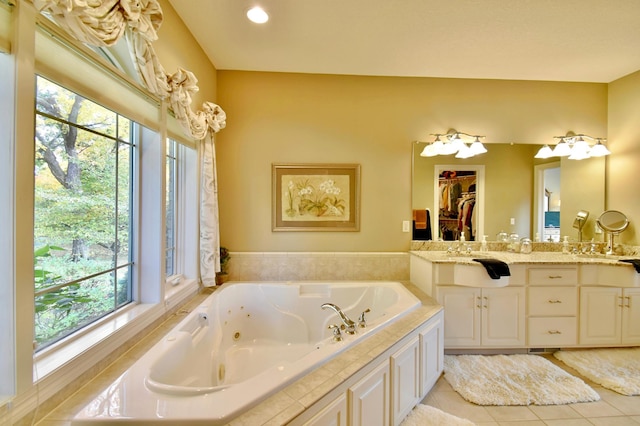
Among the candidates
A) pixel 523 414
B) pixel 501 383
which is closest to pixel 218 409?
pixel 523 414

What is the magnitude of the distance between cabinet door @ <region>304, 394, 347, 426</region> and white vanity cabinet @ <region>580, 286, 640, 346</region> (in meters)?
2.55

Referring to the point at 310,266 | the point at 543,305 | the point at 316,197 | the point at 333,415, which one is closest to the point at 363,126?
the point at 316,197

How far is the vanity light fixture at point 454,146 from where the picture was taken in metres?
2.78

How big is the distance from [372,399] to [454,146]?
2440mm

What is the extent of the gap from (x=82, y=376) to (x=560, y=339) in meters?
3.42

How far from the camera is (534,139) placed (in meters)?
Answer: 2.93

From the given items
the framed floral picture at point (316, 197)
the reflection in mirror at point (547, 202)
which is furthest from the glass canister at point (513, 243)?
the framed floral picture at point (316, 197)

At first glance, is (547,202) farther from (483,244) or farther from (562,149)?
(483,244)

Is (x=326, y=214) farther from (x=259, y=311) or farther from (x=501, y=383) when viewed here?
(x=501, y=383)

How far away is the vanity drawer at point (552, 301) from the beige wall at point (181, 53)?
11.1 ft

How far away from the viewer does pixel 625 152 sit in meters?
2.79

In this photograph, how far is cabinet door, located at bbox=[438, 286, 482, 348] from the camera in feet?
7.68

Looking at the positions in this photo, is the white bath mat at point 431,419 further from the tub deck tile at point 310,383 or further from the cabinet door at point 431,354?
the tub deck tile at point 310,383

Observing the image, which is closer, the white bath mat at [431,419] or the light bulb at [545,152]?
the white bath mat at [431,419]
